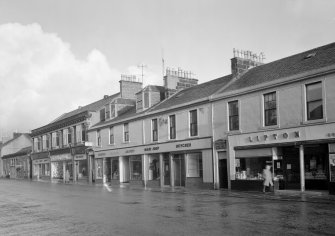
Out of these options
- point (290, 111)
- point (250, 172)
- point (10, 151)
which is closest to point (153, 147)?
point (250, 172)

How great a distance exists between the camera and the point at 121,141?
37.6 meters

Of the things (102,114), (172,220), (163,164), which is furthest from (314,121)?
(102,114)

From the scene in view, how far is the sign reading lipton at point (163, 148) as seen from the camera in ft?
90.9

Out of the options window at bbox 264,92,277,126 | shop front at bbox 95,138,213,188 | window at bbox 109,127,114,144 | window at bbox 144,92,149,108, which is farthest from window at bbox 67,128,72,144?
window at bbox 264,92,277,126

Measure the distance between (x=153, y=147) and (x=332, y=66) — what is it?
1680 centimetres

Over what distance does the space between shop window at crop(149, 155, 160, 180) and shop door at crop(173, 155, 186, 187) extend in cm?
259

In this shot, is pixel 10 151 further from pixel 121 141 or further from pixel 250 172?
pixel 250 172

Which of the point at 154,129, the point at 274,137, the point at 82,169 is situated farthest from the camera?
the point at 82,169

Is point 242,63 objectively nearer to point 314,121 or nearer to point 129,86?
point 314,121

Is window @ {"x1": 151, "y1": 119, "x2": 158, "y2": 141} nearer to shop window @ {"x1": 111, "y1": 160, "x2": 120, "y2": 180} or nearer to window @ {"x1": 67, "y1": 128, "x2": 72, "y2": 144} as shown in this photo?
shop window @ {"x1": 111, "y1": 160, "x2": 120, "y2": 180}

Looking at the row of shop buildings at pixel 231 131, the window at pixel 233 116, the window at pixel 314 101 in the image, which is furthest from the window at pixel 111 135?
the window at pixel 314 101

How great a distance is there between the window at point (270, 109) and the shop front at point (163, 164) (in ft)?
16.6

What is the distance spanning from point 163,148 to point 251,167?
9166mm

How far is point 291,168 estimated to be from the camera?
72.8 feet
